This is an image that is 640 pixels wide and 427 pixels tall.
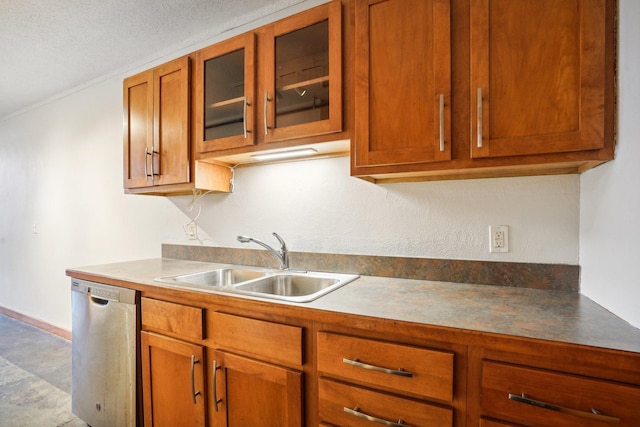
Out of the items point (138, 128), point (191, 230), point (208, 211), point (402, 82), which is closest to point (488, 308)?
point (402, 82)

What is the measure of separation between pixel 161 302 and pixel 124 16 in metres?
1.82

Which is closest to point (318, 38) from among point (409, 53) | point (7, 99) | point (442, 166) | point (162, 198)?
point (409, 53)

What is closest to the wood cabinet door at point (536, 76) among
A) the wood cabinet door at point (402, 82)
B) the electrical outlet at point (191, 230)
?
the wood cabinet door at point (402, 82)

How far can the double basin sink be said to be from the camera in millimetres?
1572

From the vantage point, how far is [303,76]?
4.78ft

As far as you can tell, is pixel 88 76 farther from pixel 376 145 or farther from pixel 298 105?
pixel 376 145

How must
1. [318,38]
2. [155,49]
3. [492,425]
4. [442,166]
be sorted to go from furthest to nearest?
[155,49], [318,38], [442,166], [492,425]

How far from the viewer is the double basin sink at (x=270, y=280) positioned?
5.16ft

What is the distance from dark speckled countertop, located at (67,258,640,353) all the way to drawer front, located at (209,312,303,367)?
0.11 metres

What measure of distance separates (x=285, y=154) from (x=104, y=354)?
1.45 m

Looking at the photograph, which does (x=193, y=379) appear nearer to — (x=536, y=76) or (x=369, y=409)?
(x=369, y=409)

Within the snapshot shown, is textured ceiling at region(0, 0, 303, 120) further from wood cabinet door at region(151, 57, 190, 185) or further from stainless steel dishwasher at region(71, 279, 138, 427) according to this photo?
stainless steel dishwasher at region(71, 279, 138, 427)

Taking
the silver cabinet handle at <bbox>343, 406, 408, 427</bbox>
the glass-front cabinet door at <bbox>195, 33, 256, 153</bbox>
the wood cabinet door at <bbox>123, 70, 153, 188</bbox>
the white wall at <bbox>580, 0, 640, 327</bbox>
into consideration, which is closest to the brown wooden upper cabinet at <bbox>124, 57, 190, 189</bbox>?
the wood cabinet door at <bbox>123, 70, 153, 188</bbox>

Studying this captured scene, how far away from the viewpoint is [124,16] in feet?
6.38
